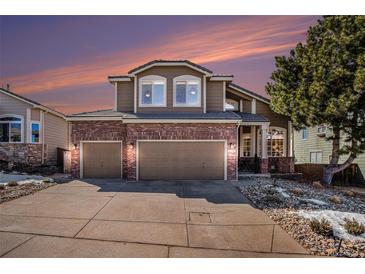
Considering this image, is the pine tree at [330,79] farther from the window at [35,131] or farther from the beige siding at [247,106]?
the window at [35,131]

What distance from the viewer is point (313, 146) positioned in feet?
57.3

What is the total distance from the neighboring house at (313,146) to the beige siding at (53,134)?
19814mm

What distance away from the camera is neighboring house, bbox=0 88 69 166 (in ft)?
48.8

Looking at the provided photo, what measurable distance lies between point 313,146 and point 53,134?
21.1 meters

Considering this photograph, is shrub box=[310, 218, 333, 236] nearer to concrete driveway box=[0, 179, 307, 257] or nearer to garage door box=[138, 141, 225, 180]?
concrete driveway box=[0, 179, 307, 257]

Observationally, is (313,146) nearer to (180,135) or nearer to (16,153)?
(180,135)

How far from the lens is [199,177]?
1121 cm

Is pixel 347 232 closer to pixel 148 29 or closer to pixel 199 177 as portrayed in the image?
pixel 199 177

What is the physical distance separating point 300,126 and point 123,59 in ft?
33.2

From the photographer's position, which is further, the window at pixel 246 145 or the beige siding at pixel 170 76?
the window at pixel 246 145

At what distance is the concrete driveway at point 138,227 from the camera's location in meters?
4.12

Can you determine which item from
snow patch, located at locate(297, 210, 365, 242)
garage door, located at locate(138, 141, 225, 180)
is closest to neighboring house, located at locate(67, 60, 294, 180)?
garage door, located at locate(138, 141, 225, 180)

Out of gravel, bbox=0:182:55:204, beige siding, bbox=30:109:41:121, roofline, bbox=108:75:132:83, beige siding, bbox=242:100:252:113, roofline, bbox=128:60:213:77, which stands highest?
roofline, bbox=128:60:213:77

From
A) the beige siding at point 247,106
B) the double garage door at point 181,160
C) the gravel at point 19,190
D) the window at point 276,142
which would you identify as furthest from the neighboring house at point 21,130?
the window at point 276,142
